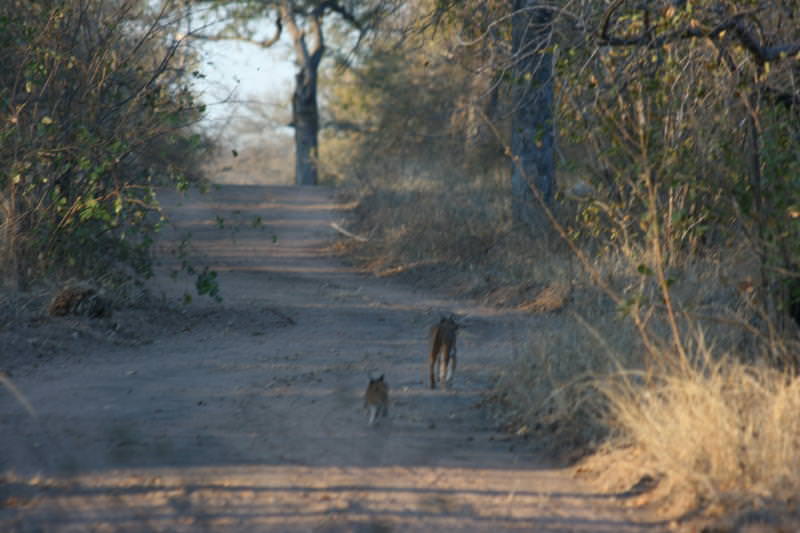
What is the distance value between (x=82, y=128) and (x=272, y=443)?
4512mm

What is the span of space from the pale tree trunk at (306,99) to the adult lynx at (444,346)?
23.8 metres

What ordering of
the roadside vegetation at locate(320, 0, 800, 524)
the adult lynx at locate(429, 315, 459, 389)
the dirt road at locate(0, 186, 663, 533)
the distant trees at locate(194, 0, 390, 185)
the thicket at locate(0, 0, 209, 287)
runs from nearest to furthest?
the dirt road at locate(0, 186, 663, 533)
the roadside vegetation at locate(320, 0, 800, 524)
the adult lynx at locate(429, 315, 459, 389)
the thicket at locate(0, 0, 209, 287)
the distant trees at locate(194, 0, 390, 185)

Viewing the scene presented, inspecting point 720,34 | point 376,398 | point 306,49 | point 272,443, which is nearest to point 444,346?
point 376,398

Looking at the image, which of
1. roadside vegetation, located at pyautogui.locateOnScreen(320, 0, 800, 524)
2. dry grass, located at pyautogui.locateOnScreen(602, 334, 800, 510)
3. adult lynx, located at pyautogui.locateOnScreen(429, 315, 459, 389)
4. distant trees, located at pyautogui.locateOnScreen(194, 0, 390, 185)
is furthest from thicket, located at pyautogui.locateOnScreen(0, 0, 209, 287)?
distant trees, located at pyautogui.locateOnScreen(194, 0, 390, 185)

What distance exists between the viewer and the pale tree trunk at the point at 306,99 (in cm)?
3123

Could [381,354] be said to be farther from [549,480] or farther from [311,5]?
[311,5]

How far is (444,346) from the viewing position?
6.79 m

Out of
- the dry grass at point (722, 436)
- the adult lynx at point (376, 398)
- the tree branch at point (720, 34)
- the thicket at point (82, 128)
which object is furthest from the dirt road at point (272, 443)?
the tree branch at point (720, 34)

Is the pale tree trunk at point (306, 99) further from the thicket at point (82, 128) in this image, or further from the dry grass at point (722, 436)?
the dry grass at point (722, 436)

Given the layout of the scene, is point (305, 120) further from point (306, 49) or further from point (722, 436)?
point (722, 436)

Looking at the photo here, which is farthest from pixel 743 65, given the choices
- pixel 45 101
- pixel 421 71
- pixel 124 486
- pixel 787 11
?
Answer: pixel 421 71

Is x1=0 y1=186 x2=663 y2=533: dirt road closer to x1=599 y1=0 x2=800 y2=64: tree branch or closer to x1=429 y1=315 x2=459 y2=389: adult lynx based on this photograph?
x1=429 y1=315 x2=459 y2=389: adult lynx

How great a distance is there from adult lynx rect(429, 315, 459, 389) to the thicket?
133 inches

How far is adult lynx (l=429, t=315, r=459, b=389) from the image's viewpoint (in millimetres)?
6746
